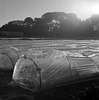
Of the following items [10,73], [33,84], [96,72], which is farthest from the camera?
[10,73]

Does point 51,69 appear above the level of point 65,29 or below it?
below

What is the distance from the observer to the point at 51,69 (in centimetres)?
590

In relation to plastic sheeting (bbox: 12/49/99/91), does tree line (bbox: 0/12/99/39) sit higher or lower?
higher

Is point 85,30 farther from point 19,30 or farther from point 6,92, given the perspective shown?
point 6,92

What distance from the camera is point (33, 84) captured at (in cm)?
582

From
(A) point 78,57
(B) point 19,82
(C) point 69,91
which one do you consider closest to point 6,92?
(B) point 19,82

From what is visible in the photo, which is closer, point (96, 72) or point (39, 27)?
point (96, 72)

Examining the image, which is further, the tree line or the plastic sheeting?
the tree line

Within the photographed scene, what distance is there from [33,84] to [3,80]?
228 centimetres

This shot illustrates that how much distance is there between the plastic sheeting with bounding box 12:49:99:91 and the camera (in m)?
5.71

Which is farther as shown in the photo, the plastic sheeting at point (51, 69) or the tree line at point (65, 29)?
the tree line at point (65, 29)

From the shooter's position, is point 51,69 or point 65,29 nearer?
point 51,69

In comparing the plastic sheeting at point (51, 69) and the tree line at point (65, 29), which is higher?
the tree line at point (65, 29)

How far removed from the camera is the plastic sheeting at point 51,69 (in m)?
5.71
